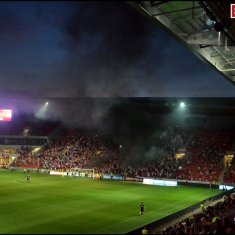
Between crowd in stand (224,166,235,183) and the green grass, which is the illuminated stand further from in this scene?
crowd in stand (224,166,235,183)

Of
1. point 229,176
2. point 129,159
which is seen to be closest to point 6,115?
point 129,159

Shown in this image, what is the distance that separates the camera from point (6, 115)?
72.4m

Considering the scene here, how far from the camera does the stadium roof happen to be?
12.7 meters

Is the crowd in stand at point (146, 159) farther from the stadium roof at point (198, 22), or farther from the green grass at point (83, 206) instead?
the stadium roof at point (198, 22)

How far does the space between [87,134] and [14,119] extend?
1909cm

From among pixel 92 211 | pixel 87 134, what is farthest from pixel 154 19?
pixel 87 134

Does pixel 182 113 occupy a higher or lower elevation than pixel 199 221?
higher

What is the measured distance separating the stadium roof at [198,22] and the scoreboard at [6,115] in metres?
59.5

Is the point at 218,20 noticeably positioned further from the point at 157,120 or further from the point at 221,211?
the point at 157,120

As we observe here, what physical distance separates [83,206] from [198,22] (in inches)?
727

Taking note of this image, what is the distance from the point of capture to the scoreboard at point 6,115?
72194 millimetres

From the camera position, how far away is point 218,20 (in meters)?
14.4

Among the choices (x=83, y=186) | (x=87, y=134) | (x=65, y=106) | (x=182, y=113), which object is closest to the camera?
(x=83, y=186)

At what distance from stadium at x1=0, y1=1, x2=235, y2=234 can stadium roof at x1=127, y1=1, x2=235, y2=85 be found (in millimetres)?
51
